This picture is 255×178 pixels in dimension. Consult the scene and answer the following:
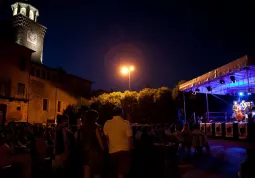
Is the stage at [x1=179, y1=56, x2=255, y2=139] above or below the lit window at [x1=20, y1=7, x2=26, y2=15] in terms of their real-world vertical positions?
below

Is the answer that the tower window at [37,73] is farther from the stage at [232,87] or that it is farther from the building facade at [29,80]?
the stage at [232,87]

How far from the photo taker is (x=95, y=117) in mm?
4578

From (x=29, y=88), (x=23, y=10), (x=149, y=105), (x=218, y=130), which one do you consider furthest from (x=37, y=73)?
(x=218, y=130)

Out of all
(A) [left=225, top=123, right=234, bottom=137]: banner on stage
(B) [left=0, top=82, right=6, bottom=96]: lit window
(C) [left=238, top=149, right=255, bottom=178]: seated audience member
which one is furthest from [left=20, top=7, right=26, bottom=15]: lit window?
(C) [left=238, top=149, right=255, bottom=178]: seated audience member

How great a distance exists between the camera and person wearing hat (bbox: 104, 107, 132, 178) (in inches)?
182

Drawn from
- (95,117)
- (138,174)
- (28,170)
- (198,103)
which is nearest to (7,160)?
(28,170)

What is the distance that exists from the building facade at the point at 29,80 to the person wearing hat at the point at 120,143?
84.9 feet

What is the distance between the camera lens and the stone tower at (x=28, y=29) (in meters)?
42.4

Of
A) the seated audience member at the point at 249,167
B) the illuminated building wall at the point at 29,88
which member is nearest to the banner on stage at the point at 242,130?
the seated audience member at the point at 249,167

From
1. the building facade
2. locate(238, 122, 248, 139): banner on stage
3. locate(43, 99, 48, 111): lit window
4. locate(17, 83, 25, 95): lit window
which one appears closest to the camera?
locate(238, 122, 248, 139): banner on stage

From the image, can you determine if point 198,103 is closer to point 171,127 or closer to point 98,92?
point 171,127

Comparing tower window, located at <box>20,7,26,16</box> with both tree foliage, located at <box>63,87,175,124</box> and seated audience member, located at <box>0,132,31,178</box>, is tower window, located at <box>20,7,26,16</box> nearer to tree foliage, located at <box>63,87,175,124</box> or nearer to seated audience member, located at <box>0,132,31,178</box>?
tree foliage, located at <box>63,87,175,124</box>

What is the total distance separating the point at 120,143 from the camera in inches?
182

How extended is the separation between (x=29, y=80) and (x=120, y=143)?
106 ft
